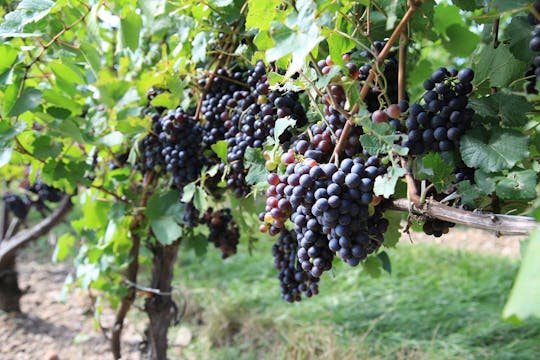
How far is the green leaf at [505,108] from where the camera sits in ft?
2.31

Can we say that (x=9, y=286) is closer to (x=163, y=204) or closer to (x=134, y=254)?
(x=134, y=254)

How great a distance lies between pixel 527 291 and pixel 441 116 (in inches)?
15.3

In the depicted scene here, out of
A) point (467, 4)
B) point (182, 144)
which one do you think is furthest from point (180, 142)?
point (467, 4)

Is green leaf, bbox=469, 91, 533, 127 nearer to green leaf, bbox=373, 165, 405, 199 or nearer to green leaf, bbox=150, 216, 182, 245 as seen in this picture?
green leaf, bbox=373, 165, 405, 199

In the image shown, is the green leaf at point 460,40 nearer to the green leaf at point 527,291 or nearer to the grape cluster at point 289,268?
the grape cluster at point 289,268

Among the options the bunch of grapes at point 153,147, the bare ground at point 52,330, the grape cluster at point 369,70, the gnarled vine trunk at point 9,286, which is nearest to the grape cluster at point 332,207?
the grape cluster at point 369,70

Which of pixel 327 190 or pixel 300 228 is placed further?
pixel 300 228

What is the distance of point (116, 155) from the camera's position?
1.62m

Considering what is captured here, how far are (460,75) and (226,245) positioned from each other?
1.01 metres

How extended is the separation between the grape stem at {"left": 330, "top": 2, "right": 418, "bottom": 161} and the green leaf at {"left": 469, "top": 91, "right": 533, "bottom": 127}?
152 mm

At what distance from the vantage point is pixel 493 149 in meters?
0.67

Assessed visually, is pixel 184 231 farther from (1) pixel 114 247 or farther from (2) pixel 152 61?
(2) pixel 152 61

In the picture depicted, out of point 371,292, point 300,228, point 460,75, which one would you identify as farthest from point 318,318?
point 460,75

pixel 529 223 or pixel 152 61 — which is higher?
pixel 152 61
